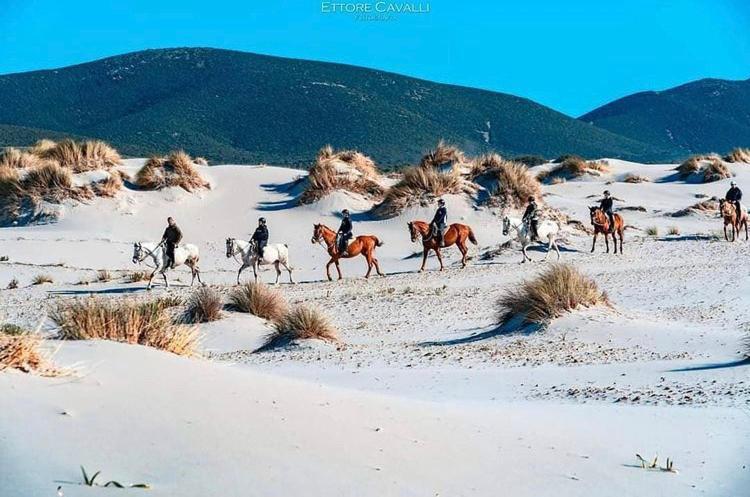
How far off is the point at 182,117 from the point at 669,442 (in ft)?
Answer: 312

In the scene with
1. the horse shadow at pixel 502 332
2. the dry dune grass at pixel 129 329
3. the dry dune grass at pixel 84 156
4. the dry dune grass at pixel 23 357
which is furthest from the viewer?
the dry dune grass at pixel 84 156

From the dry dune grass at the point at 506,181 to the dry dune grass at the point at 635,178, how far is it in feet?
35.9

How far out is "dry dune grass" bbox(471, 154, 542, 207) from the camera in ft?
109

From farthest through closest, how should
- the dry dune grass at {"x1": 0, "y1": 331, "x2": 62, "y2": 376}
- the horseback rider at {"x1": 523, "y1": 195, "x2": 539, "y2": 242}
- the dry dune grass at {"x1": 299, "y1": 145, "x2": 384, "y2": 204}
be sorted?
1. the dry dune grass at {"x1": 299, "y1": 145, "x2": 384, "y2": 204}
2. the horseback rider at {"x1": 523, "y1": 195, "x2": 539, "y2": 242}
3. the dry dune grass at {"x1": 0, "y1": 331, "x2": 62, "y2": 376}

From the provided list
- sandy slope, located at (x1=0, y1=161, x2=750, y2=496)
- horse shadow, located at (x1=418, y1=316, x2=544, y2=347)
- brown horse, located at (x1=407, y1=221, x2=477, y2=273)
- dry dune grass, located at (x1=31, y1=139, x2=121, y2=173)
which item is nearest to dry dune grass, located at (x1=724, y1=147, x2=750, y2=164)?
brown horse, located at (x1=407, y1=221, x2=477, y2=273)

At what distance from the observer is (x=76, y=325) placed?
8391 millimetres

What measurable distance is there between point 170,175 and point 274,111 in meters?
72.7

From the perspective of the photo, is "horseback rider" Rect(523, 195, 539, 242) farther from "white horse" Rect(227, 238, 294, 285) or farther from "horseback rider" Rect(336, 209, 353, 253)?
"white horse" Rect(227, 238, 294, 285)

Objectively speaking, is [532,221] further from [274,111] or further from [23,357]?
[274,111]

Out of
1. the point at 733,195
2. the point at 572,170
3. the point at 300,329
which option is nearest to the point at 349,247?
the point at 733,195

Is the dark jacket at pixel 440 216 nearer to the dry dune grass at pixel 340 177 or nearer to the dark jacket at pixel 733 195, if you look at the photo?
the dark jacket at pixel 733 195

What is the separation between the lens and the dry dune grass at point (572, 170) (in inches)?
1833

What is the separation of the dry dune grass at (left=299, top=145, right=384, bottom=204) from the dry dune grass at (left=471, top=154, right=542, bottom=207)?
162 inches

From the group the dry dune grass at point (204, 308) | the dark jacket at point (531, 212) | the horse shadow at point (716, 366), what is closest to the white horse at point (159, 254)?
the dry dune grass at point (204, 308)
